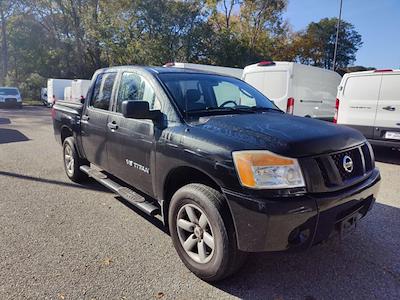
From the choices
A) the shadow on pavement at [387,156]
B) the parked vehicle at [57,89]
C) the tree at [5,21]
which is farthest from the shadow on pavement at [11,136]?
the tree at [5,21]

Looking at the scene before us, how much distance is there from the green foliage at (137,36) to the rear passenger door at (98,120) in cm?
2446

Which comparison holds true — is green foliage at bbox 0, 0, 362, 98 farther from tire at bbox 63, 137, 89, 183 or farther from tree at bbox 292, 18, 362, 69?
tire at bbox 63, 137, 89, 183

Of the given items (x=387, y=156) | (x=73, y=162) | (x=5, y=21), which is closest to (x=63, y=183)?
(x=73, y=162)

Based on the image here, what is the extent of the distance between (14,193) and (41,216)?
120 cm

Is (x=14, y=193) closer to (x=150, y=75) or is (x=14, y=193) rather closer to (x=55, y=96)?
(x=150, y=75)

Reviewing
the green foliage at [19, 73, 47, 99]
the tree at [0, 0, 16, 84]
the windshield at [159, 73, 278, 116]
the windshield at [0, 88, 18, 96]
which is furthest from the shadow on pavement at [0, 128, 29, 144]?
the tree at [0, 0, 16, 84]

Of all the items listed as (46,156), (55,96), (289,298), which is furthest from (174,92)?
(55,96)

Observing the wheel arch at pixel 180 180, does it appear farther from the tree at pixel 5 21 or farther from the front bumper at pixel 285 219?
the tree at pixel 5 21

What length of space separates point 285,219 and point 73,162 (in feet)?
13.5

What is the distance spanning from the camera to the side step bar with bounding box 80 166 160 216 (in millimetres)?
3453

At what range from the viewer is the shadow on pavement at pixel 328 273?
2695mm

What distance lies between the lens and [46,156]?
25.3ft

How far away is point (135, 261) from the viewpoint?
3.17 m

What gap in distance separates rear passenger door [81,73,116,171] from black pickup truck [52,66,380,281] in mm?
175
